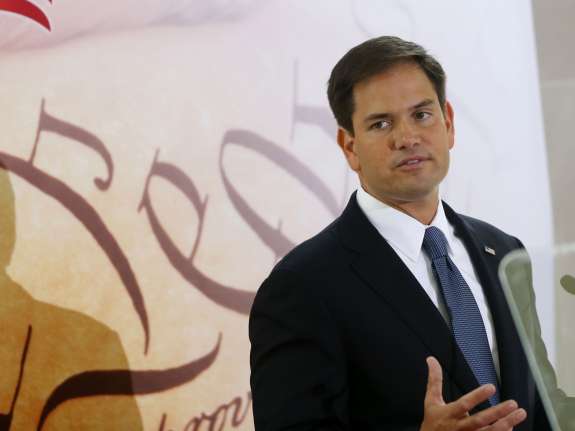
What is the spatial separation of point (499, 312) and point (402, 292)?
0.15 meters

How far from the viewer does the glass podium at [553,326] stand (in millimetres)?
562

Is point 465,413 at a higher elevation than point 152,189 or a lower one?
lower

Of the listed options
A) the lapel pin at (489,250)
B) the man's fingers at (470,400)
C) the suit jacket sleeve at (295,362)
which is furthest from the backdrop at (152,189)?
the man's fingers at (470,400)

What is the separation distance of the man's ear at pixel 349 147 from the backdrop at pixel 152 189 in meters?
0.62

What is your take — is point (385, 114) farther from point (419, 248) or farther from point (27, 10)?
point (27, 10)

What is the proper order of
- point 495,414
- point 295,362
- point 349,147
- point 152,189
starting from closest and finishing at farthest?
point 495,414 < point 295,362 < point 349,147 < point 152,189

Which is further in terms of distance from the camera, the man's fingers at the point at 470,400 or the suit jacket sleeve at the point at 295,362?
the suit jacket sleeve at the point at 295,362

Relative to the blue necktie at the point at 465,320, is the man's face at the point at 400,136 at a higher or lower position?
higher

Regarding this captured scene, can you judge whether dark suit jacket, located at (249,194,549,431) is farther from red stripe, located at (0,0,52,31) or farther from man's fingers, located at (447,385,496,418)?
red stripe, located at (0,0,52,31)

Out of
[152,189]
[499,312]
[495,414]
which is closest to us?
[495,414]

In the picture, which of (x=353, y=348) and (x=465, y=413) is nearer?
(x=465, y=413)

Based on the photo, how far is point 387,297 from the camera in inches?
41.7

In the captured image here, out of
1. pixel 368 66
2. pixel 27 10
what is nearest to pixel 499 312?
pixel 368 66

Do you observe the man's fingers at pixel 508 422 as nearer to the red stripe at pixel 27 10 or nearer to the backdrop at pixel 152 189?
the backdrop at pixel 152 189
